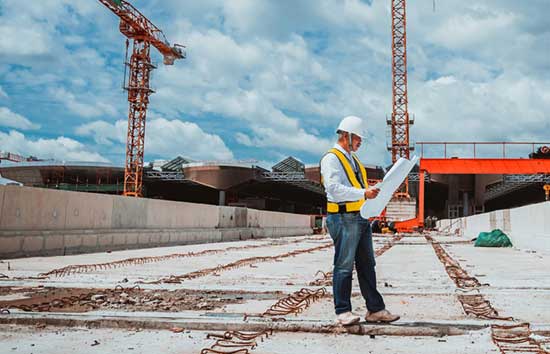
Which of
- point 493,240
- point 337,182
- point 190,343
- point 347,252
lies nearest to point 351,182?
point 337,182

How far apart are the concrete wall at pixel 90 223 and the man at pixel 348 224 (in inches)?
310

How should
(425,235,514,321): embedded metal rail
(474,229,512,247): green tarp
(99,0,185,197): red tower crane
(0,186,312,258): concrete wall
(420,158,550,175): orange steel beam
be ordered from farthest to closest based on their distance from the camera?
(99,0,185,197): red tower crane → (420,158,550,175): orange steel beam → (474,229,512,247): green tarp → (0,186,312,258): concrete wall → (425,235,514,321): embedded metal rail

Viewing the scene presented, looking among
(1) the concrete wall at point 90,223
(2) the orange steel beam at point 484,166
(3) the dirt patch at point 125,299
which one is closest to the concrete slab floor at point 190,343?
(3) the dirt patch at point 125,299

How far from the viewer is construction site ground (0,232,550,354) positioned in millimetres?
3324

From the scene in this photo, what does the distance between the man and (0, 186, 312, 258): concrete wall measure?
787cm

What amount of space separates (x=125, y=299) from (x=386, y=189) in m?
2.70

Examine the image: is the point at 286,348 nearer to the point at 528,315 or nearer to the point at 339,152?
the point at 339,152

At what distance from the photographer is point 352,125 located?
3990mm

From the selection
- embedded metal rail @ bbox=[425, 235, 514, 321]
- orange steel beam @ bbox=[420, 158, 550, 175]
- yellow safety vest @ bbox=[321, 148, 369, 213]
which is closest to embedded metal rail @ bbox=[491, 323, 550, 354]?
embedded metal rail @ bbox=[425, 235, 514, 321]

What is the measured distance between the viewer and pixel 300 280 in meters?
6.96

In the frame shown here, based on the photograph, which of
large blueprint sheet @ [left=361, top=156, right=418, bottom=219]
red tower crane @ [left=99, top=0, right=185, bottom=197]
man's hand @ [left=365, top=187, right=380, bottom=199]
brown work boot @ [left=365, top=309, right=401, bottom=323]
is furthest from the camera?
red tower crane @ [left=99, top=0, right=185, bottom=197]

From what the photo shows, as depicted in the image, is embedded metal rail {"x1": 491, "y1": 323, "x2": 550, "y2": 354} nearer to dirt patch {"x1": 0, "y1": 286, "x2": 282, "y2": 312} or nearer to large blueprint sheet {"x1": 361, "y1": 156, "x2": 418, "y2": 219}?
large blueprint sheet {"x1": 361, "y1": 156, "x2": 418, "y2": 219}

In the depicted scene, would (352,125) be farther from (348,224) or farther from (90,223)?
(90,223)

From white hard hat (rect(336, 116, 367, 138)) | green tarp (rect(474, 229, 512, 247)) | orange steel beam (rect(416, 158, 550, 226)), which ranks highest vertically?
orange steel beam (rect(416, 158, 550, 226))
